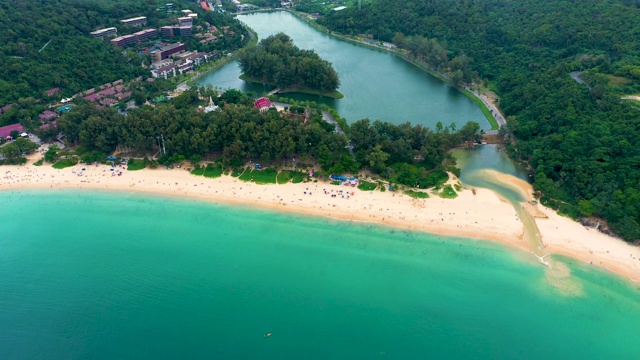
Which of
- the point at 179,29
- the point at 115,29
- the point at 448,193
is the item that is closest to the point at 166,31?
the point at 179,29

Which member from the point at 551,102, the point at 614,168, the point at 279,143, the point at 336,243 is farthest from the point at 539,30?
the point at 336,243

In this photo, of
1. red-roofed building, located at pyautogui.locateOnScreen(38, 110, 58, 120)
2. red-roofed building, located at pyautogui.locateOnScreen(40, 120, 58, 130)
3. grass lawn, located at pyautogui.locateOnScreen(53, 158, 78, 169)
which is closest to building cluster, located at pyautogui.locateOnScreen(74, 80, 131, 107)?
red-roofed building, located at pyautogui.locateOnScreen(38, 110, 58, 120)

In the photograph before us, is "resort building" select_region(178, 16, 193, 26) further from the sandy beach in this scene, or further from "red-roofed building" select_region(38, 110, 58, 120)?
the sandy beach

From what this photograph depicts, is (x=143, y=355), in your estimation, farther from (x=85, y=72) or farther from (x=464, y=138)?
(x=85, y=72)

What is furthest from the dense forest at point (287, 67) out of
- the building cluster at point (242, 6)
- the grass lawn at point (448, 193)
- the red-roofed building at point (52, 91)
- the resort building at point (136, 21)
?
the building cluster at point (242, 6)

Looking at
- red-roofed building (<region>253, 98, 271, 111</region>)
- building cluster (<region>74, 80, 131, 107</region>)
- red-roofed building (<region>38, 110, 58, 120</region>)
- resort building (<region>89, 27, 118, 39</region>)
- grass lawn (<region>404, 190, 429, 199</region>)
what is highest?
resort building (<region>89, 27, 118, 39</region>)

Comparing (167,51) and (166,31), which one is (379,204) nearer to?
A: (167,51)

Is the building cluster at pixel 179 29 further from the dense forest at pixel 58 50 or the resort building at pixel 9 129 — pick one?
the resort building at pixel 9 129

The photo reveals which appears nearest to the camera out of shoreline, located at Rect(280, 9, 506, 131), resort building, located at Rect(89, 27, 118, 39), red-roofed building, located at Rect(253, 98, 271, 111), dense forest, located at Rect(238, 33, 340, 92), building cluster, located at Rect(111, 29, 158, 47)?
red-roofed building, located at Rect(253, 98, 271, 111)
